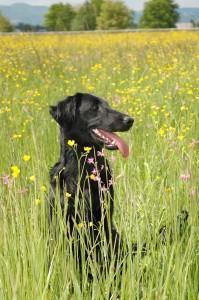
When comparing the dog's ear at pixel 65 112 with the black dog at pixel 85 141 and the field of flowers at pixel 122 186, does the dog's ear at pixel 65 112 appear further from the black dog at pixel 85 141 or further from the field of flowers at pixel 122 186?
the field of flowers at pixel 122 186

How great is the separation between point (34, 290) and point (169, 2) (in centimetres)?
7105

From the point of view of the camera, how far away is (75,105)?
3.29 metres

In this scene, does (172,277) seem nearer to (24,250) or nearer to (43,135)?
(24,250)

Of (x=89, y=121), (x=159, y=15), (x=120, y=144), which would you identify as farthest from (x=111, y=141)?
(x=159, y=15)

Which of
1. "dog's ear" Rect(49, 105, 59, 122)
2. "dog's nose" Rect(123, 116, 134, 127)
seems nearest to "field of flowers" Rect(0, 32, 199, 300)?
"dog's nose" Rect(123, 116, 134, 127)

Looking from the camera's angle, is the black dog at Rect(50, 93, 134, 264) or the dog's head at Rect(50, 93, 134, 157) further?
the dog's head at Rect(50, 93, 134, 157)

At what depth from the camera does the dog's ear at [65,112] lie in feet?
→ 10.5

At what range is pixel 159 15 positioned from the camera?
64.7 meters

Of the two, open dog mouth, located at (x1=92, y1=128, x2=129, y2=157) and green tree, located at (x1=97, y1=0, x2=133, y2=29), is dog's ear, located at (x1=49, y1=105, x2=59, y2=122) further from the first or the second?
green tree, located at (x1=97, y1=0, x2=133, y2=29)

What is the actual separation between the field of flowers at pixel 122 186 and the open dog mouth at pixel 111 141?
0.35ft

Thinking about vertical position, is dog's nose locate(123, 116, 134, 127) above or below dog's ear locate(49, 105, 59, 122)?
below

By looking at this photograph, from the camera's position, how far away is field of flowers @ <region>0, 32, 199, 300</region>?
1.86 metres

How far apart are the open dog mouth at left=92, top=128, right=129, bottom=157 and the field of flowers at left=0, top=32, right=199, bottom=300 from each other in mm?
106

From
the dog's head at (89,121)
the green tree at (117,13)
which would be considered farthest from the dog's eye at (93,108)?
the green tree at (117,13)
